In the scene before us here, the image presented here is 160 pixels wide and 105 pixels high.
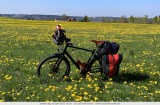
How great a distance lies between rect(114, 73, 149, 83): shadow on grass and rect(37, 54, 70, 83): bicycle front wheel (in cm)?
153

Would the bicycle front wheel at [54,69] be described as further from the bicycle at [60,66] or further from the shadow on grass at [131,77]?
the shadow on grass at [131,77]

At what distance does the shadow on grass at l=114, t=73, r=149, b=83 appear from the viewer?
35.7ft

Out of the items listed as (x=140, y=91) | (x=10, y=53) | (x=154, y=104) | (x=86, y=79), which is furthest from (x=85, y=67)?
(x=10, y=53)

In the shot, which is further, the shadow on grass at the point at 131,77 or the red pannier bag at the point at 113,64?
the shadow on grass at the point at 131,77

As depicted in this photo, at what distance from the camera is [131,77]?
11.3 m

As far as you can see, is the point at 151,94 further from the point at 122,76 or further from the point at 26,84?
the point at 26,84

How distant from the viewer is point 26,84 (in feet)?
33.5

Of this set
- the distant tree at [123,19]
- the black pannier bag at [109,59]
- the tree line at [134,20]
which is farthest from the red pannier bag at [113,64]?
the distant tree at [123,19]

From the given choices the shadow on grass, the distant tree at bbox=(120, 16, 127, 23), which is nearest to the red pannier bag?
the shadow on grass

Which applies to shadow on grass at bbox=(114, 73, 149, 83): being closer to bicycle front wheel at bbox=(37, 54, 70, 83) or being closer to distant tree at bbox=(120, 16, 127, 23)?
bicycle front wheel at bbox=(37, 54, 70, 83)

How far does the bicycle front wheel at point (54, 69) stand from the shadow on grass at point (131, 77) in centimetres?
153

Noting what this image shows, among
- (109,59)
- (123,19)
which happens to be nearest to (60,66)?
(109,59)

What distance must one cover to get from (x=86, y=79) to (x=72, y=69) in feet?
5.88

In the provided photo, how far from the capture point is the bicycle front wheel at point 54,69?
34.6 ft
